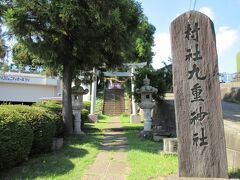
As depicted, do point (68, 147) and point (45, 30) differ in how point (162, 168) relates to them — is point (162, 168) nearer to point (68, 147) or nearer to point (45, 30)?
point (68, 147)

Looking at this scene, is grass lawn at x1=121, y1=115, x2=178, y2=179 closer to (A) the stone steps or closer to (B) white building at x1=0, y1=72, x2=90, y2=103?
(A) the stone steps

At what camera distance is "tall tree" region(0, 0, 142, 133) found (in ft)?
41.3

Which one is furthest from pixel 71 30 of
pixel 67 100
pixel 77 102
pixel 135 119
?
pixel 135 119

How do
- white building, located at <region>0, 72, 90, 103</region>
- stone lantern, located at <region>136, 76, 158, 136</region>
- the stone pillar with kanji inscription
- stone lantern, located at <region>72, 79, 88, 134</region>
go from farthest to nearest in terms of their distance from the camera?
white building, located at <region>0, 72, 90, 103</region> → stone lantern, located at <region>72, 79, 88, 134</region> → stone lantern, located at <region>136, 76, 158, 136</region> → the stone pillar with kanji inscription

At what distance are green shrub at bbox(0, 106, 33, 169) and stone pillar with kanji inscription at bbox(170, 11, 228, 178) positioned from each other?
349cm

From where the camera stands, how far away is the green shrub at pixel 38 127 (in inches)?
352

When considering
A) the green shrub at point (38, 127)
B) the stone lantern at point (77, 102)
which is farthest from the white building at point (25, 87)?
the green shrub at point (38, 127)

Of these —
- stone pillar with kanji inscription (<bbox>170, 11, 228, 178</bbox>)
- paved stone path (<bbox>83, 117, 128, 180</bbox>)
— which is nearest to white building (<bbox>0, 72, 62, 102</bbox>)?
paved stone path (<bbox>83, 117, 128, 180</bbox>)

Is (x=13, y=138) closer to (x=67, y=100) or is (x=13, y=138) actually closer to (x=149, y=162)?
(x=149, y=162)

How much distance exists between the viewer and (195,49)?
612 cm

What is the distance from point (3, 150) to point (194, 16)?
4447 millimetres

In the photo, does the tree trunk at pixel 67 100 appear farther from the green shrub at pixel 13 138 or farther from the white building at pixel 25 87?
the white building at pixel 25 87

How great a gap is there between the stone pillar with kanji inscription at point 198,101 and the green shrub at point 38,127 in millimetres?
4126

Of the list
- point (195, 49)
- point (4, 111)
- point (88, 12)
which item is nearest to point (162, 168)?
point (195, 49)
